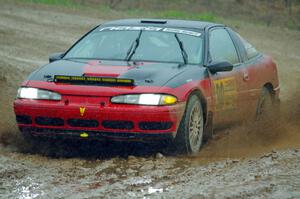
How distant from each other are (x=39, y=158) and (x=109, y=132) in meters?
0.74

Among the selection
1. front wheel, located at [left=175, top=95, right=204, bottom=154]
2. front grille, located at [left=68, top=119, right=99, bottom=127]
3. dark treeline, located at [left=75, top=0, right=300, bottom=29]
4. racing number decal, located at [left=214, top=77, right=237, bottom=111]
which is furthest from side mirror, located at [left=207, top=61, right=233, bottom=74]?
dark treeline, located at [left=75, top=0, right=300, bottom=29]

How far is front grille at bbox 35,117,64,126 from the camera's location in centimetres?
886

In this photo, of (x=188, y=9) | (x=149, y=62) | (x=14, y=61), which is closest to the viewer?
(x=149, y=62)

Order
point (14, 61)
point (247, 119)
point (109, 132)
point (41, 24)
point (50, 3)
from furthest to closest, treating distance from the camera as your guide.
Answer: point (50, 3) < point (41, 24) < point (14, 61) < point (247, 119) < point (109, 132)

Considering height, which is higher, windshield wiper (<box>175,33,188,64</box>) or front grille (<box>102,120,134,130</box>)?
windshield wiper (<box>175,33,188,64</box>)

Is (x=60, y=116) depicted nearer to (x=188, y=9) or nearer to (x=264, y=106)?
(x=264, y=106)

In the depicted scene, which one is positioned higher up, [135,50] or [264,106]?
[135,50]

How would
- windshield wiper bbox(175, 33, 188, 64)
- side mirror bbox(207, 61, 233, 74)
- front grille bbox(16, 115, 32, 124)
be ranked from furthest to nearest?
windshield wiper bbox(175, 33, 188, 64), side mirror bbox(207, 61, 233, 74), front grille bbox(16, 115, 32, 124)

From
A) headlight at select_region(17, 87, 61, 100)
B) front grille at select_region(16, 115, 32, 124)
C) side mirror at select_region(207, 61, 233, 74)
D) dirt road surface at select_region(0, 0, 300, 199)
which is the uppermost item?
side mirror at select_region(207, 61, 233, 74)

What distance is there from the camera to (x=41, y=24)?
24.8 meters

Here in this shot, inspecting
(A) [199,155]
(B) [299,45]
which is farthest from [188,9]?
(A) [199,155]

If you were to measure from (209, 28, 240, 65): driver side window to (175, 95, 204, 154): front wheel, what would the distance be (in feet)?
3.06

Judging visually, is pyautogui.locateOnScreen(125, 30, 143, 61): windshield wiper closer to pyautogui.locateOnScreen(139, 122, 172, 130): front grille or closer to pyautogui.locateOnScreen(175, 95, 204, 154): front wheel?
pyautogui.locateOnScreen(175, 95, 204, 154): front wheel

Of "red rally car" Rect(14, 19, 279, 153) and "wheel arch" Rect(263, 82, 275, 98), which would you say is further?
"wheel arch" Rect(263, 82, 275, 98)
